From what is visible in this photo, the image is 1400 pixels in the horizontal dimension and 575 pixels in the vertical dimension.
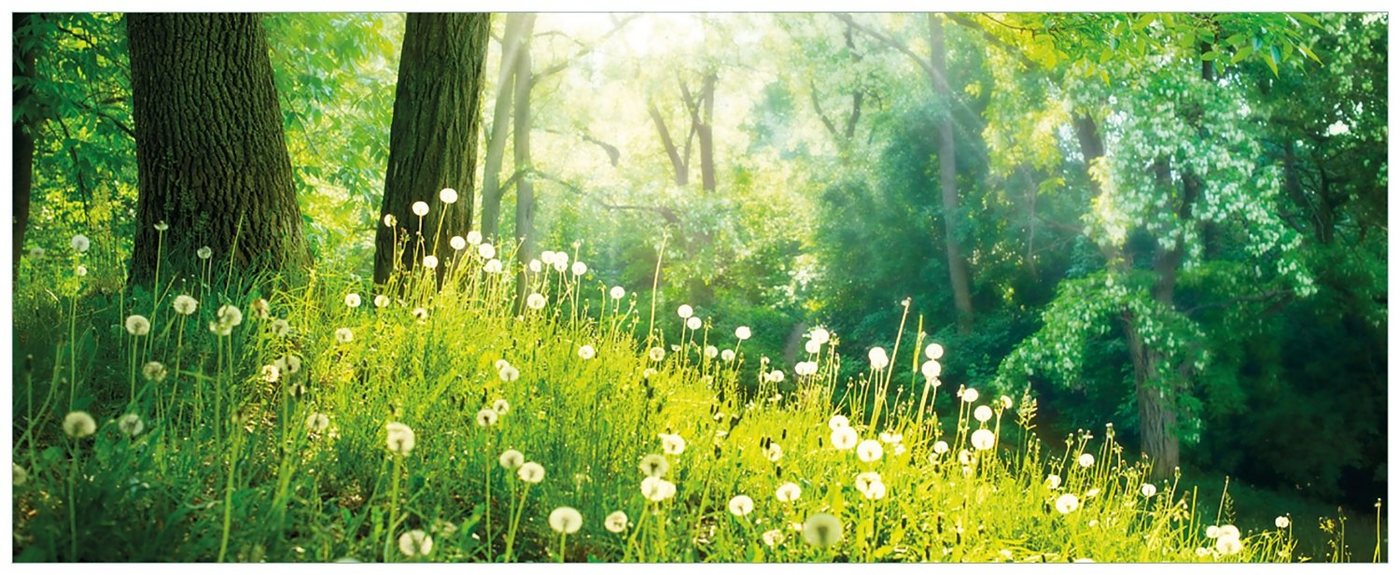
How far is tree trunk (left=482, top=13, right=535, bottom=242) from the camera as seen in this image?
963 cm

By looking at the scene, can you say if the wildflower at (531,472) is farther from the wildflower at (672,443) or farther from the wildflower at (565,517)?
the wildflower at (672,443)

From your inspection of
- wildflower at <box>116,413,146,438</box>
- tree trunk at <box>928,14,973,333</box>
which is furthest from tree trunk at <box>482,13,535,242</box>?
wildflower at <box>116,413,146,438</box>

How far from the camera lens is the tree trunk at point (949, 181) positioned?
7.96 meters

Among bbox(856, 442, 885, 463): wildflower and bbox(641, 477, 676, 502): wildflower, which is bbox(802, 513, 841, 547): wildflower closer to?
bbox(641, 477, 676, 502): wildflower

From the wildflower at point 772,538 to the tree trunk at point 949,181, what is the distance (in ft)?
20.1

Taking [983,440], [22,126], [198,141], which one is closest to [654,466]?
[983,440]

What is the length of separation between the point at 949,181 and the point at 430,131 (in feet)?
20.4

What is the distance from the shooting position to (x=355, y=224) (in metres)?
6.83

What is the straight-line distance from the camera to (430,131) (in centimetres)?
362

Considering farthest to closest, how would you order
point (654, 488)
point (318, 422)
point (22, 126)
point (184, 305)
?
point (22, 126)
point (184, 305)
point (318, 422)
point (654, 488)

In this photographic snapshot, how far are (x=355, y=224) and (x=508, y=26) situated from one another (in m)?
3.89

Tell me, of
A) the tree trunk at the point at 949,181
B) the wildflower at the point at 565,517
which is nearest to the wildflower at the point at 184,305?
the wildflower at the point at 565,517

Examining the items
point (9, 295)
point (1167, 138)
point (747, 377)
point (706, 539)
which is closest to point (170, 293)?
point (9, 295)

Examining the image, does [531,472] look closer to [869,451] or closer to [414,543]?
[414,543]
